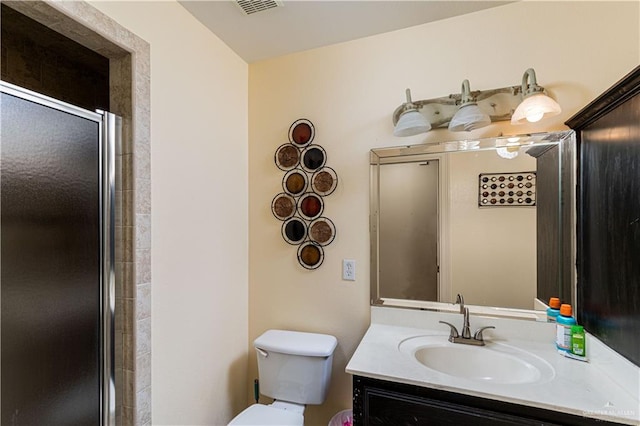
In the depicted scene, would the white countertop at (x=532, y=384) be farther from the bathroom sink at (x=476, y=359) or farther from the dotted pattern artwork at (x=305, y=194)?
the dotted pattern artwork at (x=305, y=194)

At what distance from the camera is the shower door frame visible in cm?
119

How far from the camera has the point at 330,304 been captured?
181cm

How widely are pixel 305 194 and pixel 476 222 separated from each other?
37.1 inches

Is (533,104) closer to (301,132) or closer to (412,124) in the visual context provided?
(412,124)

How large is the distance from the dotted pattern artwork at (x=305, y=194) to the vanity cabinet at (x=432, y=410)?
0.80 meters

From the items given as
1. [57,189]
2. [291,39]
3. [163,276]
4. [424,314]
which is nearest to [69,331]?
[163,276]

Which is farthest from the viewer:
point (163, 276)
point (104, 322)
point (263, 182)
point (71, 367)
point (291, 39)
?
point (263, 182)

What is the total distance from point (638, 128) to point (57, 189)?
1.93 meters

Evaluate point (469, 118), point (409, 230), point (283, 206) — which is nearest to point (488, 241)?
point (409, 230)

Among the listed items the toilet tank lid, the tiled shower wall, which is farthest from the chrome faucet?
the tiled shower wall

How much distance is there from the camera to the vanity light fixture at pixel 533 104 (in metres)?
1.30

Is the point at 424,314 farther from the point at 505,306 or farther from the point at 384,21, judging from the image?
the point at 384,21

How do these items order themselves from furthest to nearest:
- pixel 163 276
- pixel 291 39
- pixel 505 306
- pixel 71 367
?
1. pixel 291 39
2. pixel 505 306
3. pixel 163 276
4. pixel 71 367

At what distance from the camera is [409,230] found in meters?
1.67
